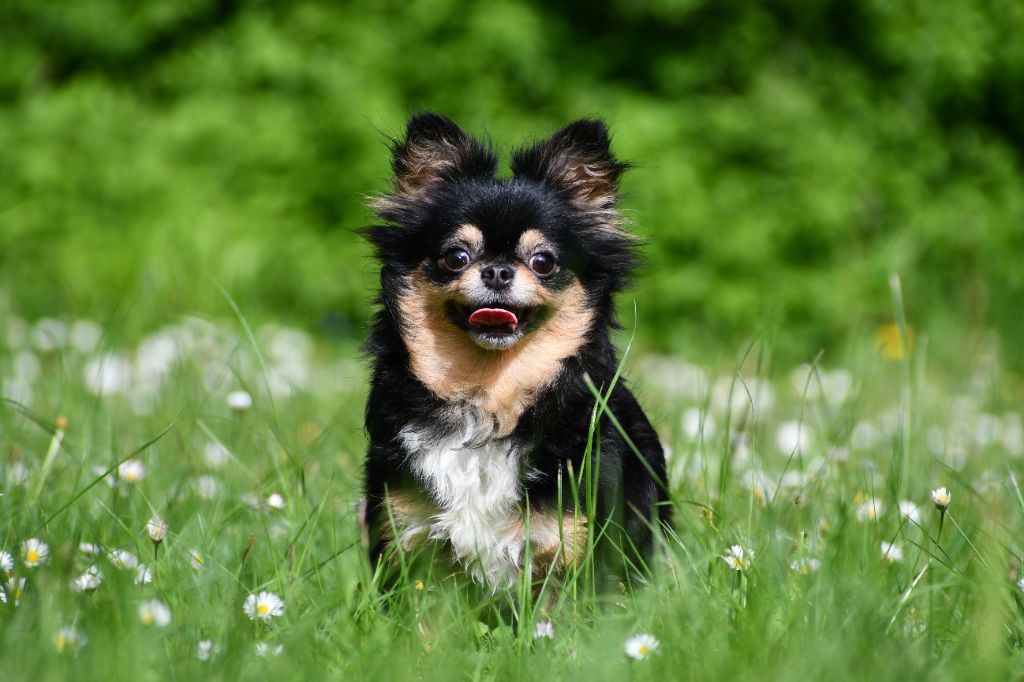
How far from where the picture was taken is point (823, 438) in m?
3.89

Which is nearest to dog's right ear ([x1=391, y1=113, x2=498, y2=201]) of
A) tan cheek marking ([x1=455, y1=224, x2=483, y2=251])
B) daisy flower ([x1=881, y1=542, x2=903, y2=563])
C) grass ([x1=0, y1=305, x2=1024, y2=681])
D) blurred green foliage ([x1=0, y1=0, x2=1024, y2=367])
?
tan cheek marking ([x1=455, y1=224, x2=483, y2=251])

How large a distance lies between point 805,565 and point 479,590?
0.80 m

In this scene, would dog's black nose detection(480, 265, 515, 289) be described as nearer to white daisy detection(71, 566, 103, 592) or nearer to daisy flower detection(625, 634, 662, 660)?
→ daisy flower detection(625, 634, 662, 660)

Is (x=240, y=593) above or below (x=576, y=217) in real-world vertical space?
below

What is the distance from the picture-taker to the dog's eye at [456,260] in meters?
2.87

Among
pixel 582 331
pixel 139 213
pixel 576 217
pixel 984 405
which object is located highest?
pixel 576 217

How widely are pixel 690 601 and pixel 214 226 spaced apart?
4.97 meters

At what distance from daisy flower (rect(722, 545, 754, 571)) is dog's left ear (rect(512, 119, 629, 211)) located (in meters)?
1.03

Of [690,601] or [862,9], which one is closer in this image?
[690,601]

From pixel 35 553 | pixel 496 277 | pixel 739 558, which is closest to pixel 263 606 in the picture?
pixel 35 553

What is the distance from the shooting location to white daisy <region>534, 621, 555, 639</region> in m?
2.39

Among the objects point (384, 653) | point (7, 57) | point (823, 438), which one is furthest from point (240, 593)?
point (7, 57)

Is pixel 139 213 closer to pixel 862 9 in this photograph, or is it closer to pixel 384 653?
pixel 862 9

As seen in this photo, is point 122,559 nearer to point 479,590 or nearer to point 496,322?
point 479,590
